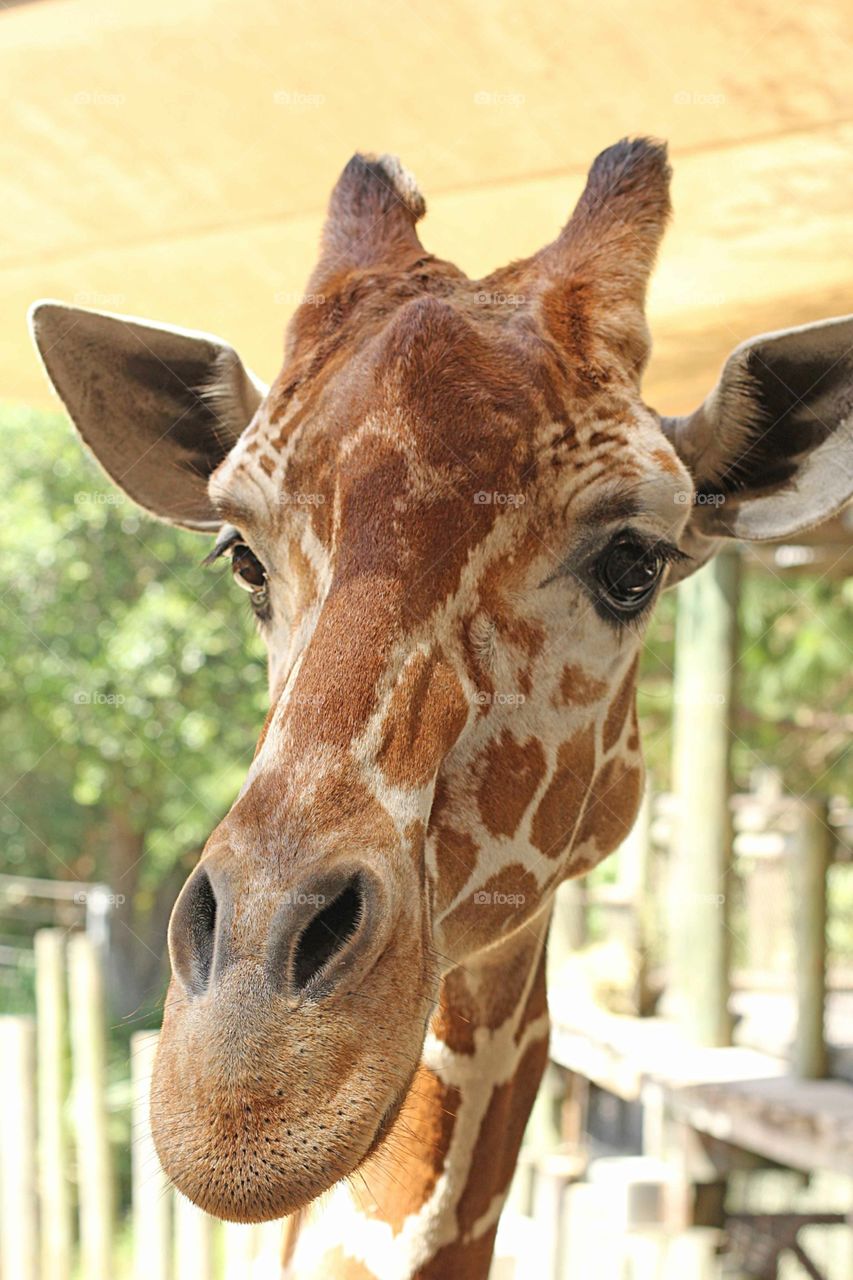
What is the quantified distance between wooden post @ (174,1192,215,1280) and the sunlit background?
1 cm

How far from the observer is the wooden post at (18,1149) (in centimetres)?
583

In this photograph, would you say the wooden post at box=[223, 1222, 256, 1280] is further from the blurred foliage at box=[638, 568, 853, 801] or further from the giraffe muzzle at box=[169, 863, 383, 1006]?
the blurred foliage at box=[638, 568, 853, 801]

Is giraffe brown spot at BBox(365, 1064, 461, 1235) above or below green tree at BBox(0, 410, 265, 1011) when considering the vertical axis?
below

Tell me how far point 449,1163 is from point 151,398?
1465 millimetres

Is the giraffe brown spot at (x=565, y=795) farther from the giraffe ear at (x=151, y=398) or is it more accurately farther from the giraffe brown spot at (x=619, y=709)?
the giraffe ear at (x=151, y=398)

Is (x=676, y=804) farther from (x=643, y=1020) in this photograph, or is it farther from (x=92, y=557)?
(x=92, y=557)

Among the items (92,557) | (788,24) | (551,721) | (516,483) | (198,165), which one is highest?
(92,557)

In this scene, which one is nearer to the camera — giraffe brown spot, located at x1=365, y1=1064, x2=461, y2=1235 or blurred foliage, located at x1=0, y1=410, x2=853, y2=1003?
giraffe brown spot, located at x1=365, y1=1064, x2=461, y2=1235

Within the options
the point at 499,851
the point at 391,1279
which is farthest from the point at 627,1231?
the point at 499,851

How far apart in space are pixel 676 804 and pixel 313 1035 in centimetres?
509

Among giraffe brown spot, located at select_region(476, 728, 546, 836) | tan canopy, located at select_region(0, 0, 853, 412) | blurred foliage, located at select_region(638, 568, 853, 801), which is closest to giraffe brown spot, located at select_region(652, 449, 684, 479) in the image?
giraffe brown spot, located at select_region(476, 728, 546, 836)

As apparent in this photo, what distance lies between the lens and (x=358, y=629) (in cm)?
171

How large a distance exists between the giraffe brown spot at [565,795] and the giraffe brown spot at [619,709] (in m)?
0.06

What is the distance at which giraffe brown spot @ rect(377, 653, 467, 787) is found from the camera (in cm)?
167
